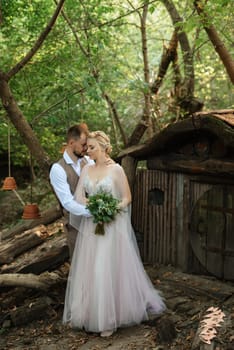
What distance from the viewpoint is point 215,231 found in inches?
248

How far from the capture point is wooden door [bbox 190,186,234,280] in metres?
6.14

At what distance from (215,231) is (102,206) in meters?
1.99

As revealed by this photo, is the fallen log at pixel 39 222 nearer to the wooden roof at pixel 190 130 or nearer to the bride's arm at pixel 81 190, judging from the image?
the wooden roof at pixel 190 130

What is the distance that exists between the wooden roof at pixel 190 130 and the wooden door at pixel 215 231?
2.99 ft

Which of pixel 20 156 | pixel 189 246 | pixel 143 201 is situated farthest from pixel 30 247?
pixel 20 156

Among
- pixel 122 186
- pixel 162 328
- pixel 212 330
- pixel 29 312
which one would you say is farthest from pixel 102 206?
pixel 29 312

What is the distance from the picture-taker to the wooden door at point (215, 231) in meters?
6.14

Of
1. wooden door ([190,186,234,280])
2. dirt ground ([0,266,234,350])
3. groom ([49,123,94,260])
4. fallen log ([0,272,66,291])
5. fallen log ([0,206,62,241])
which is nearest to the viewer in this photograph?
dirt ground ([0,266,234,350])

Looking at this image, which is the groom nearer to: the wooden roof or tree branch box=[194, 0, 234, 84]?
the wooden roof

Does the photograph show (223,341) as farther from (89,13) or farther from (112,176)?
(89,13)

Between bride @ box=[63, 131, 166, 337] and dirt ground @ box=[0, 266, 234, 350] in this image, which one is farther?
bride @ box=[63, 131, 166, 337]

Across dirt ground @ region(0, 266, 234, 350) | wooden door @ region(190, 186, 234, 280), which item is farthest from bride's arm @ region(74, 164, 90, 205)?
wooden door @ region(190, 186, 234, 280)

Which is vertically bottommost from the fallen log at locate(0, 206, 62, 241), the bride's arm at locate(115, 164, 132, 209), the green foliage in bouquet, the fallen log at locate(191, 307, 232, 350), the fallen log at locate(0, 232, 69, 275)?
the fallen log at locate(191, 307, 232, 350)

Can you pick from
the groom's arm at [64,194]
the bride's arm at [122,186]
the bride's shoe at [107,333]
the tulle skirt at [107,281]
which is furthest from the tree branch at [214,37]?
the bride's shoe at [107,333]
